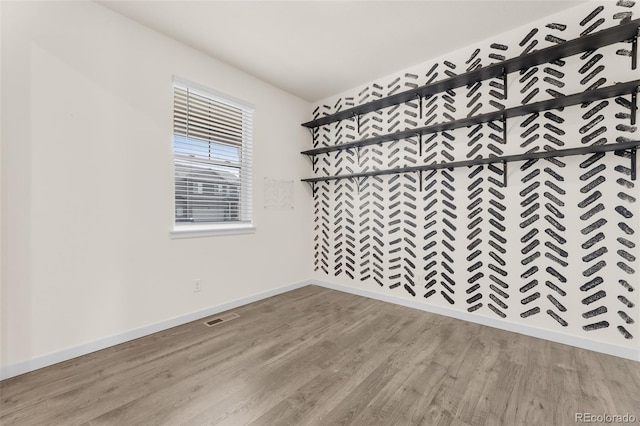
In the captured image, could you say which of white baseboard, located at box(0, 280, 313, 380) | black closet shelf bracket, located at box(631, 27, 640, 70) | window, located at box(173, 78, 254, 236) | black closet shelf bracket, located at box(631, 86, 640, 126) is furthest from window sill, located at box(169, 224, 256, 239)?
black closet shelf bracket, located at box(631, 27, 640, 70)

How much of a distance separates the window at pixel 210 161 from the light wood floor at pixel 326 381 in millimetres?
1152

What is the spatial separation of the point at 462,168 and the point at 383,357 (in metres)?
2.03

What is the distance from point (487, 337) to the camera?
8.02 feet

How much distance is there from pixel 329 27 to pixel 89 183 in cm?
246

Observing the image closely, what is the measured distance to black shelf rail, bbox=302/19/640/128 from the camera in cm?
204

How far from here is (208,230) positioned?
9.64ft

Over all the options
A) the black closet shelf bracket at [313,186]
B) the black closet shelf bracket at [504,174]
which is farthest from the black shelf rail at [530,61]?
the black closet shelf bracket at [313,186]

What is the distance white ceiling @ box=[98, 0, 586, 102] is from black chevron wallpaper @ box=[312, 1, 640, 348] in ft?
0.82

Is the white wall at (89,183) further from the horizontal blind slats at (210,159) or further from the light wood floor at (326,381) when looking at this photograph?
the light wood floor at (326,381)

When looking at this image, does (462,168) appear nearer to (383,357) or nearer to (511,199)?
(511,199)

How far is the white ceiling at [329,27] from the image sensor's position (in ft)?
7.47

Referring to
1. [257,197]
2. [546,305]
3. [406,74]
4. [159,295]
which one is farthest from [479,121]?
[159,295]

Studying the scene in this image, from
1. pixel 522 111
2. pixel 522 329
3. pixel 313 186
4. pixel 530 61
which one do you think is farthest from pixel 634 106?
pixel 313 186

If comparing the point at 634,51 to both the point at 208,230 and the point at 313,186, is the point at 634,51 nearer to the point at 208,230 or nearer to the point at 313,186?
the point at 313,186
